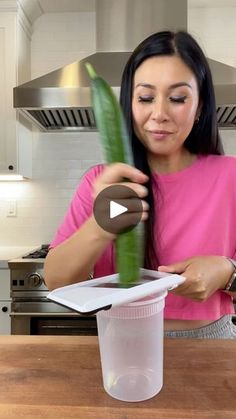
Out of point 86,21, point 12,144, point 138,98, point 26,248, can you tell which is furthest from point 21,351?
point 86,21

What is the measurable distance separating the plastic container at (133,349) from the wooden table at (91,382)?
0.02m

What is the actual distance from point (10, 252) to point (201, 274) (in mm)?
1631

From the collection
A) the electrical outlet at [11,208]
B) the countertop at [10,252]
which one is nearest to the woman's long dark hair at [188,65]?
the countertop at [10,252]

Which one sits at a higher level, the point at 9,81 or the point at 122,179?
the point at 9,81

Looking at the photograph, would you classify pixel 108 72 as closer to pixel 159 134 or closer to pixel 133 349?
pixel 159 134

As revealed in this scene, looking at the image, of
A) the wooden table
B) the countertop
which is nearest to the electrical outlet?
the countertop

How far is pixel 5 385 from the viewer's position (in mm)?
540

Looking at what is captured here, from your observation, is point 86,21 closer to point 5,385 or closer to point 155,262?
point 155,262

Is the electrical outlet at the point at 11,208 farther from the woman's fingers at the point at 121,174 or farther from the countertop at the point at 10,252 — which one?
the woman's fingers at the point at 121,174

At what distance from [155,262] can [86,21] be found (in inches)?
72.4

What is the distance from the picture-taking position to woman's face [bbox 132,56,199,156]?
70 centimetres

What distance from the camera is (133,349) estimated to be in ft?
1.61

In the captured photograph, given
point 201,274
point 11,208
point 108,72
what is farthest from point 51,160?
point 201,274
